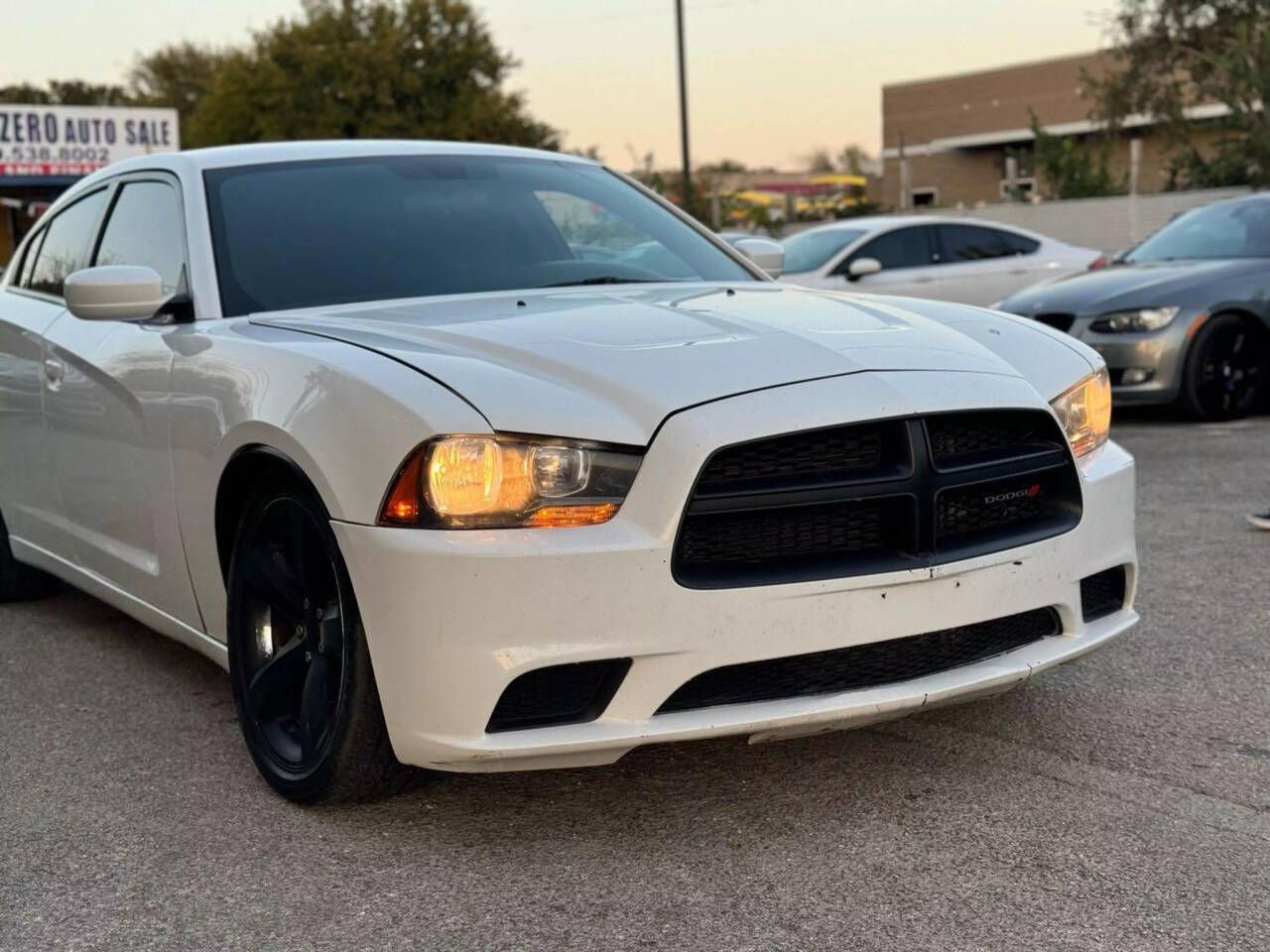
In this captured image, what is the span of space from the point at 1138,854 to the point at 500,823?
1.31 meters

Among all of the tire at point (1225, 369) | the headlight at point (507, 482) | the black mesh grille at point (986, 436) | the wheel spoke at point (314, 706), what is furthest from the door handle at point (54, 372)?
the tire at point (1225, 369)

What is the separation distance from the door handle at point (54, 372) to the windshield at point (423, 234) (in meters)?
0.74

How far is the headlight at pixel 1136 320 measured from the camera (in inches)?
370

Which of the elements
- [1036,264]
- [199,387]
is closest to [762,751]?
[199,387]

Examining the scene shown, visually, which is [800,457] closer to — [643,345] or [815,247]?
[643,345]

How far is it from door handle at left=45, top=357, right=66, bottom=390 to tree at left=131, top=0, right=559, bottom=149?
126ft

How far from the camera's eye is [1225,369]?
9.66 m

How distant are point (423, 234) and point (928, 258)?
9343 millimetres

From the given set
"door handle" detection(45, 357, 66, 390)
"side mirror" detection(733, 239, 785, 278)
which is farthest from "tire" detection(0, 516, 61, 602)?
"side mirror" detection(733, 239, 785, 278)

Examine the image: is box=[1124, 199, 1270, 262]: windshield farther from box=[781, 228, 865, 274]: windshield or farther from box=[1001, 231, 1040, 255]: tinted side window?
box=[1001, 231, 1040, 255]: tinted side window

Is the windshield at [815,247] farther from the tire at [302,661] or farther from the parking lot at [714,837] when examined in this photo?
the tire at [302,661]

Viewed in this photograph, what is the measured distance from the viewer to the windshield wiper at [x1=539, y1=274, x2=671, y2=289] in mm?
4316

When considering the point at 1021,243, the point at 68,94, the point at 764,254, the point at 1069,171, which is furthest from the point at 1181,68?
the point at 68,94

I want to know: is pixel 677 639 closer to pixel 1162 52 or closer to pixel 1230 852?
pixel 1230 852
